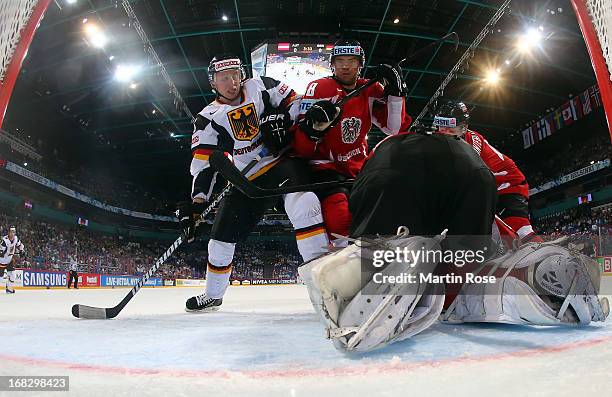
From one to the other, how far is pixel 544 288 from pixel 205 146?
191cm

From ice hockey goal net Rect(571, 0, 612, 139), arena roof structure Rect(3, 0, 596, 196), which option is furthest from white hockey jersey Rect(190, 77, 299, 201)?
arena roof structure Rect(3, 0, 596, 196)

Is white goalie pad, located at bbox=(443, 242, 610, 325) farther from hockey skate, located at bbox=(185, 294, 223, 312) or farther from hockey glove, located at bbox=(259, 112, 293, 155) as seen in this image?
hockey skate, located at bbox=(185, 294, 223, 312)

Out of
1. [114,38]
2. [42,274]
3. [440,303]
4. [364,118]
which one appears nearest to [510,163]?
[364,118]

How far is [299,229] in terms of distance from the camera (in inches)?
85.6

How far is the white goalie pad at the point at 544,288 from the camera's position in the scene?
1377 mm

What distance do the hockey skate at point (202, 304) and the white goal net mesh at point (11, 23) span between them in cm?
→ 175

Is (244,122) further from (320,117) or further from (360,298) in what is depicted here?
(360,298)

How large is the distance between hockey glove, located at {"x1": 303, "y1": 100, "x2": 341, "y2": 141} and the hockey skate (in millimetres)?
1354

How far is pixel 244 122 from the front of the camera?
8.43ft

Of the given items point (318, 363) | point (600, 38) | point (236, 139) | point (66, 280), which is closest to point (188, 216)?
point (236, 139)

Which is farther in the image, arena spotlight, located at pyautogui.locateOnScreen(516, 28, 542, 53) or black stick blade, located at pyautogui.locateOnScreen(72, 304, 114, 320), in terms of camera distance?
arena spotlight, located at pyautogui.locateOnScreen(516, 28, 542, 53)

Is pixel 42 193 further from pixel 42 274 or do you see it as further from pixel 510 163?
pixel 510 163

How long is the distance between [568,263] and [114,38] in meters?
10.4

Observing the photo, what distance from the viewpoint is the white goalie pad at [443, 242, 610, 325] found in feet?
4.52
